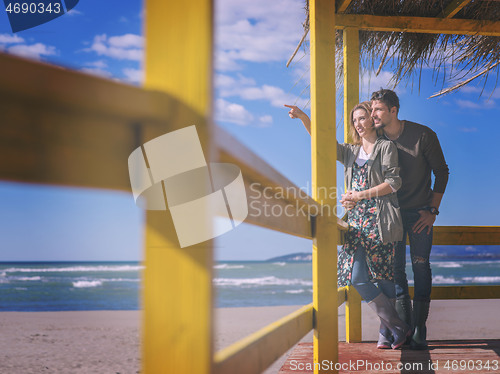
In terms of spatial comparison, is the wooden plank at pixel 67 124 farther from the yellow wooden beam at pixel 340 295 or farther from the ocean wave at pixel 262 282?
the ocean wave at pixel 262 282

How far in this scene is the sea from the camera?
46.4 feet

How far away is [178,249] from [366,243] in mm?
2155

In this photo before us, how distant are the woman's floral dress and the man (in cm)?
13

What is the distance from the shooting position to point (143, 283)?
1.46 feet

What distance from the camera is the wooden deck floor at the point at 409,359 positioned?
208cm

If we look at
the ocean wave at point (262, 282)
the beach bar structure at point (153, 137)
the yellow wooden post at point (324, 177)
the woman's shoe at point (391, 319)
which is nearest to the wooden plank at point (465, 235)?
the woman's shoe at point (391, 319)

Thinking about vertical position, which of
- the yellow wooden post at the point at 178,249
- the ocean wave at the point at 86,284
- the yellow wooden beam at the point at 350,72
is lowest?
the ocean wave at the point at 86,284

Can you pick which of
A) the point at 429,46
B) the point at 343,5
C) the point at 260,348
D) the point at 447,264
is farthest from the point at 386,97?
the point at 447,264

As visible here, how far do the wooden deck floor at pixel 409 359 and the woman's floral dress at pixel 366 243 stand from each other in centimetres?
38

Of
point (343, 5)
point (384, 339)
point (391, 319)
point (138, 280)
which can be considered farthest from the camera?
point (138, 280)

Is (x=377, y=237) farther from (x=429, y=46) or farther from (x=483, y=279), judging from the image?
(x=483, y=279)

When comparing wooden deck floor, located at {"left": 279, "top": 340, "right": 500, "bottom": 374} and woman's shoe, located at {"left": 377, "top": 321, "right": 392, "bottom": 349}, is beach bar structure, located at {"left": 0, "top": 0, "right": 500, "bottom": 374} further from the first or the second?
woman's shoe, located at {"left": 377, "top": 321, "right": 392, "bottom": 349}

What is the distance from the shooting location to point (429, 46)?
3402 millimetres

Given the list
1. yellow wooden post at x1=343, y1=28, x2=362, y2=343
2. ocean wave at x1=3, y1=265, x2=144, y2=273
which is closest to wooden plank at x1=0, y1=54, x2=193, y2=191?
yellow wooden post at x1=343, y1=28, x2=362, y2=343
